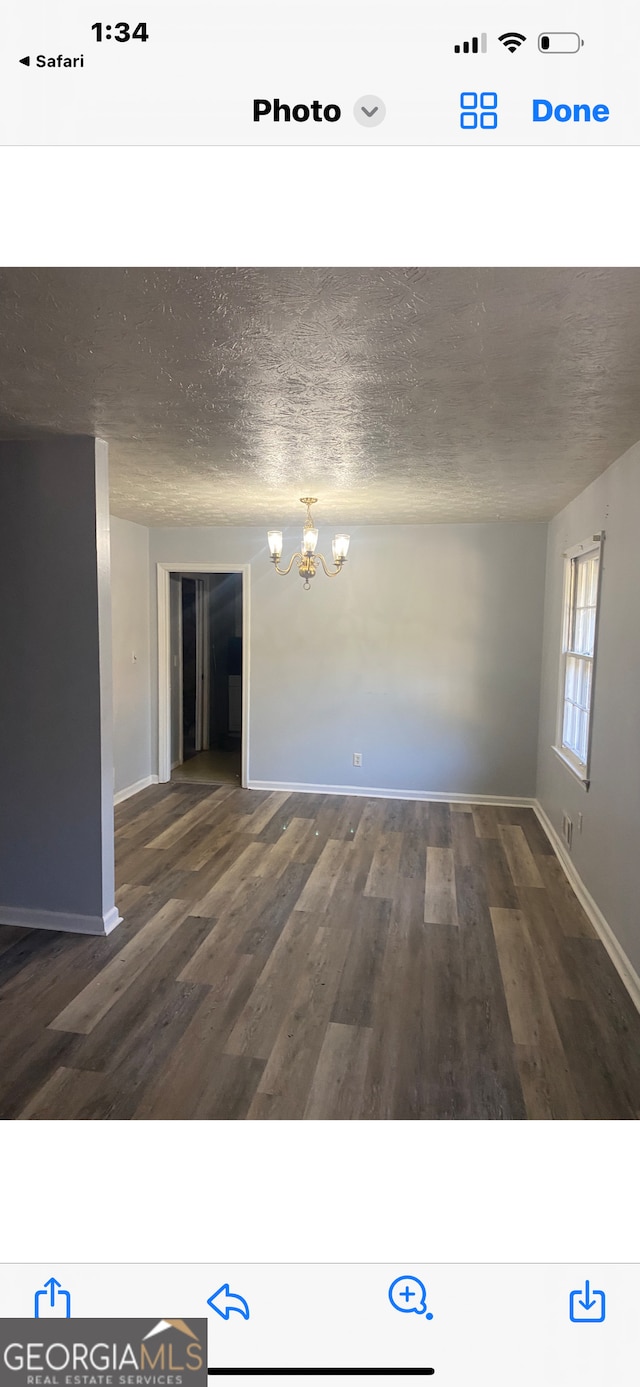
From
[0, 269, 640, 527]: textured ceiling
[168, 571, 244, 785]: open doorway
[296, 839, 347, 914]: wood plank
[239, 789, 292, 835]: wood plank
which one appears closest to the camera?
[0, 269, 640, 527]: textured ceiling

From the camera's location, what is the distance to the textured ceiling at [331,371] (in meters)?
1.30

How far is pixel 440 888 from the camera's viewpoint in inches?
137

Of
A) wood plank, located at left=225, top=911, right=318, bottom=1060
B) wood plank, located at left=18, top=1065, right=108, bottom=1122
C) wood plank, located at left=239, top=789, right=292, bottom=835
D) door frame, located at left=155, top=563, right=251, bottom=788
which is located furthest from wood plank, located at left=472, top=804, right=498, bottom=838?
wood plank, located at left=18, top=1065, right=108, bottom=1122

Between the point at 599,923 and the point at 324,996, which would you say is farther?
the point at 599,923

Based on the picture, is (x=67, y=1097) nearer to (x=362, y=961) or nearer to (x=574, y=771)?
(x=362, y=961)

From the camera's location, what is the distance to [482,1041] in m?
2.16

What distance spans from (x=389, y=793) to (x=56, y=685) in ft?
10.5

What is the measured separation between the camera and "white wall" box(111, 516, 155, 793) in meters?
4.92

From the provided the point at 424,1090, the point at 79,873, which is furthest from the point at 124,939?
the point at 424,1090

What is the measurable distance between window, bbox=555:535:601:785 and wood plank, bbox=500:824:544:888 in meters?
0.68

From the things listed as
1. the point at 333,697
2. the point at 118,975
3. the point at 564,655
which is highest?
the point at 564,655
